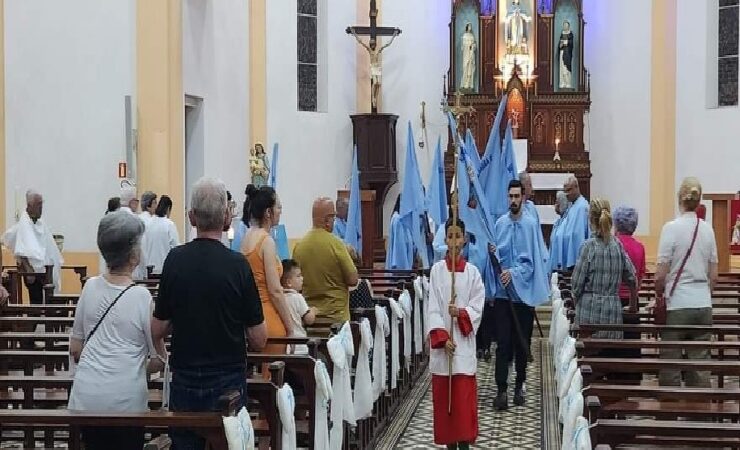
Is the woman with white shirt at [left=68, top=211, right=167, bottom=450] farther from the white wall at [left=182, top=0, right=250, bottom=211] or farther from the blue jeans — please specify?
the white wall at [left=182, top=0, right=250, bottom=211]

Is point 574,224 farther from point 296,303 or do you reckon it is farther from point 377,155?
point 377,155

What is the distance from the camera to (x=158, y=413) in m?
4.18

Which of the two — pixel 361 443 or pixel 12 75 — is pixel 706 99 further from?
pixel 361 443

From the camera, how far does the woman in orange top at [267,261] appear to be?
20.0ft

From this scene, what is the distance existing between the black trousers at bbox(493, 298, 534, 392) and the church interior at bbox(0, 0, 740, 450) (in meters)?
0.03

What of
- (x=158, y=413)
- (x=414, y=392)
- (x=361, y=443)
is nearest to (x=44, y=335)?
(x=361, y=443)

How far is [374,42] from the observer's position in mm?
20172

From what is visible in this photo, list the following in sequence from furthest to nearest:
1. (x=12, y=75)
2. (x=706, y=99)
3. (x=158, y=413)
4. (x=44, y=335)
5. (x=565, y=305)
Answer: (x=706, y=99)
(x=12, y=75)
(x=565, y=305)
(x=44, y=335)
(x=158, y=413)

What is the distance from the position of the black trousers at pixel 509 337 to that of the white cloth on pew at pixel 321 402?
10.4 ft

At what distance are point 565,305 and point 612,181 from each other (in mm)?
12185

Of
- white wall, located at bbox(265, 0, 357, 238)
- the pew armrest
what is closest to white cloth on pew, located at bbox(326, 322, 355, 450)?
the pew armrest

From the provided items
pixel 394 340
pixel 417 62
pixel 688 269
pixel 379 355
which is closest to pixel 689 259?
pixel 688 269

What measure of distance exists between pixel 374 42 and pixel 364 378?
13617mm

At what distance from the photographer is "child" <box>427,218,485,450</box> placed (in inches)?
269
